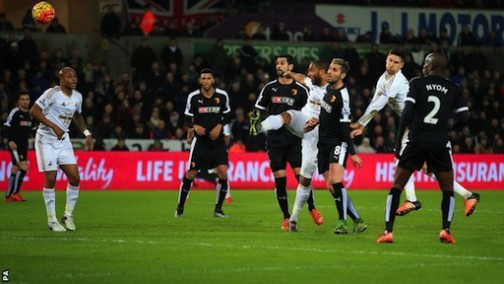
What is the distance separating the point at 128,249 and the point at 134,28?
73.4ft

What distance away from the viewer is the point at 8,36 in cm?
3175

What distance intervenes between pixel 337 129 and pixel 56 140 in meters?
4.15

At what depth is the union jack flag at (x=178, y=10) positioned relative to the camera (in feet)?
117

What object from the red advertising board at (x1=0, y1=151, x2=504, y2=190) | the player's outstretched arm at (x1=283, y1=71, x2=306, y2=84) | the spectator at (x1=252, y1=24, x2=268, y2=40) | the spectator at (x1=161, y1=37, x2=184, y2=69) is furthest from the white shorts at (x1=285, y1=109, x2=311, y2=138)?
the spectator at (x1=252, y1=24, x2=268, y2=40)

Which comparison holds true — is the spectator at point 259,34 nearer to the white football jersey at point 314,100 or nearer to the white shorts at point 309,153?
the white football jersey at point 314,100

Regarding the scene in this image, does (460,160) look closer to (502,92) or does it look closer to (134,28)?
(502,92)

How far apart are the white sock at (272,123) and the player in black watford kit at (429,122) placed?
296 centimetres

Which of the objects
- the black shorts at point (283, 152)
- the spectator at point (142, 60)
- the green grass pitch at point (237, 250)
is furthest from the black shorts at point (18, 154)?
the black shorts at point (283, 152)

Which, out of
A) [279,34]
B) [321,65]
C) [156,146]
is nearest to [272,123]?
[321,65]

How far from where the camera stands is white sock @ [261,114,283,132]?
1611 centimetres

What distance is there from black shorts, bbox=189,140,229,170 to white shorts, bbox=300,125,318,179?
351 cm

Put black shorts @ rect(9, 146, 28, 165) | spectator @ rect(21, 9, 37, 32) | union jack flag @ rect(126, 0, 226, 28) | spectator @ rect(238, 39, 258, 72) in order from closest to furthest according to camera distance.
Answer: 1. black shorts @ rect(9, 146, 28, 165)
2. spectator @ rect(21, 9, 37, 32)
3. spectator @ rect(238, 39, 258, 72)
4. union jack flag @ rect(126, 0, 226, 28)

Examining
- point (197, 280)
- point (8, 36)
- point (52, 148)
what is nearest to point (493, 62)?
point (8, 36)

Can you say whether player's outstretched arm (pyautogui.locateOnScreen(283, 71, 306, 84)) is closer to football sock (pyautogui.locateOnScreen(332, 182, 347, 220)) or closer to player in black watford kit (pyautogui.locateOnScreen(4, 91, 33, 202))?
football sock (pyautogui.locateOnScreen(332, 182, 347, 220))
